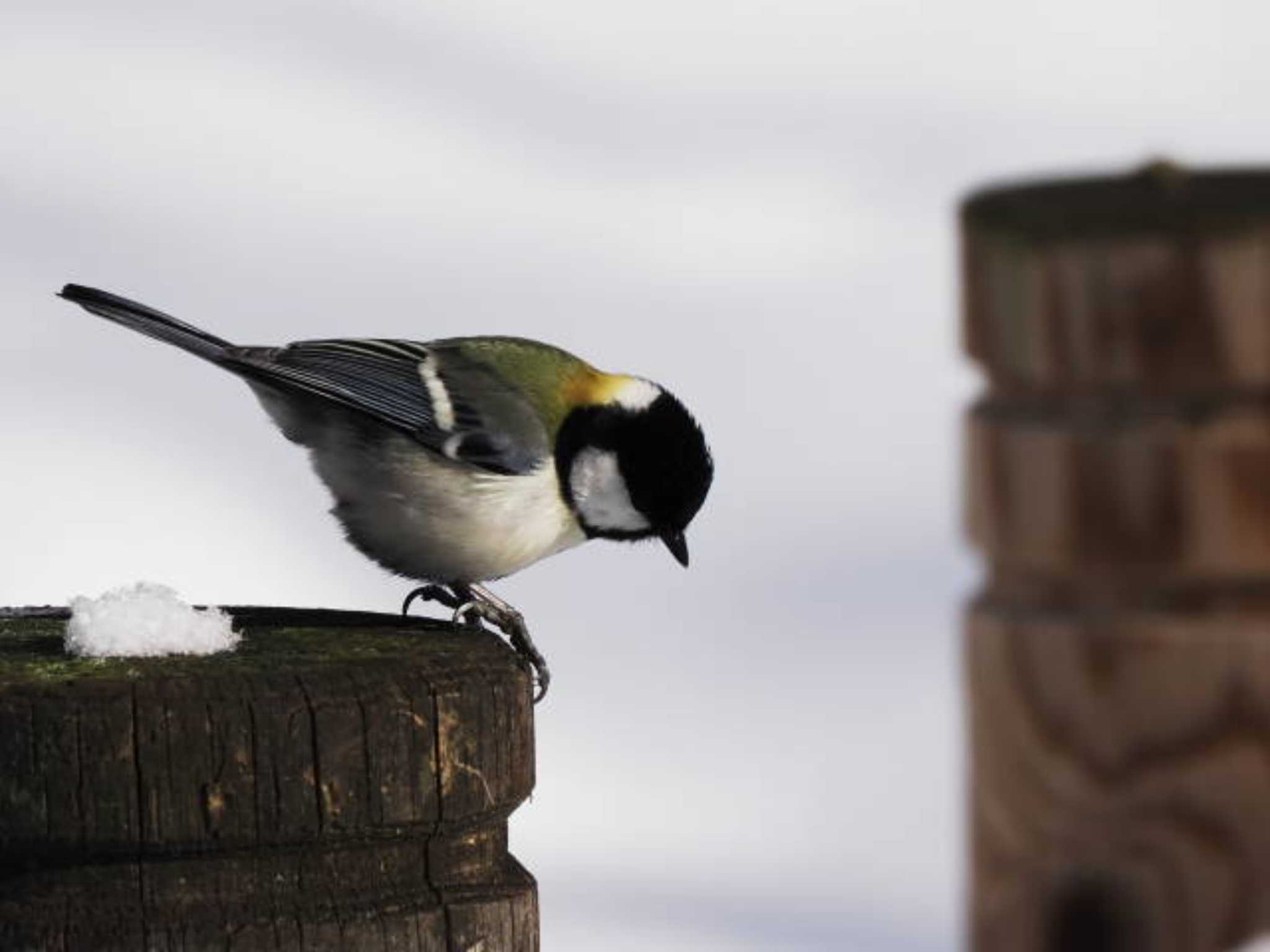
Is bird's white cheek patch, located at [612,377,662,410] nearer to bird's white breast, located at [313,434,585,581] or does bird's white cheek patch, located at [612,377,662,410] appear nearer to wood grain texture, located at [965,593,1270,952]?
bird's white breast, located at [313,434,585,581]

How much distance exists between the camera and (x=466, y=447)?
16.3ft

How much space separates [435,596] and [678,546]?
1.97ft

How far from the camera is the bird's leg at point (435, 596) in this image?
5.23m

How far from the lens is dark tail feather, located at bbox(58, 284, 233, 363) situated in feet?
15.9

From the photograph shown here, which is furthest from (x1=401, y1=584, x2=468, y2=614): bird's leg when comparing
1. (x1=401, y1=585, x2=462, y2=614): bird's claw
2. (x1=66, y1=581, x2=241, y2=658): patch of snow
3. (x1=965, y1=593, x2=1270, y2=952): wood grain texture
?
(x1=965, y1=593, x2=1270, y2=952): wood grain texture

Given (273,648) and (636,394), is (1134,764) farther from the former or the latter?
(636,394)

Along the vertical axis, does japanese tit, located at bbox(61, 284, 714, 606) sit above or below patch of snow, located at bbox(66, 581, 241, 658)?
above

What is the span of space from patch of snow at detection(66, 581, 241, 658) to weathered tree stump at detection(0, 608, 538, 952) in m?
0.23

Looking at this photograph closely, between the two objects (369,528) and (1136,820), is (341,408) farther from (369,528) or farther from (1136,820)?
(1136,820)

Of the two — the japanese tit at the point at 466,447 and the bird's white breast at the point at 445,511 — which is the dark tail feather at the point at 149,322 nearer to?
the japanese tit at the point at 466,447

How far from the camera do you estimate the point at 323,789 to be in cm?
274

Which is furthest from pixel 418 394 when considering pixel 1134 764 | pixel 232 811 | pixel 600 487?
pixel 1134 764

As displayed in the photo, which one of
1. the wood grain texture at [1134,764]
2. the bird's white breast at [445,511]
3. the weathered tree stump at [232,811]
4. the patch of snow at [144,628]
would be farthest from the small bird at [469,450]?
the wood grain texture at [1134,764]

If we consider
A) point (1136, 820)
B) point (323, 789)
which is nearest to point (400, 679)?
point (323, 789)
